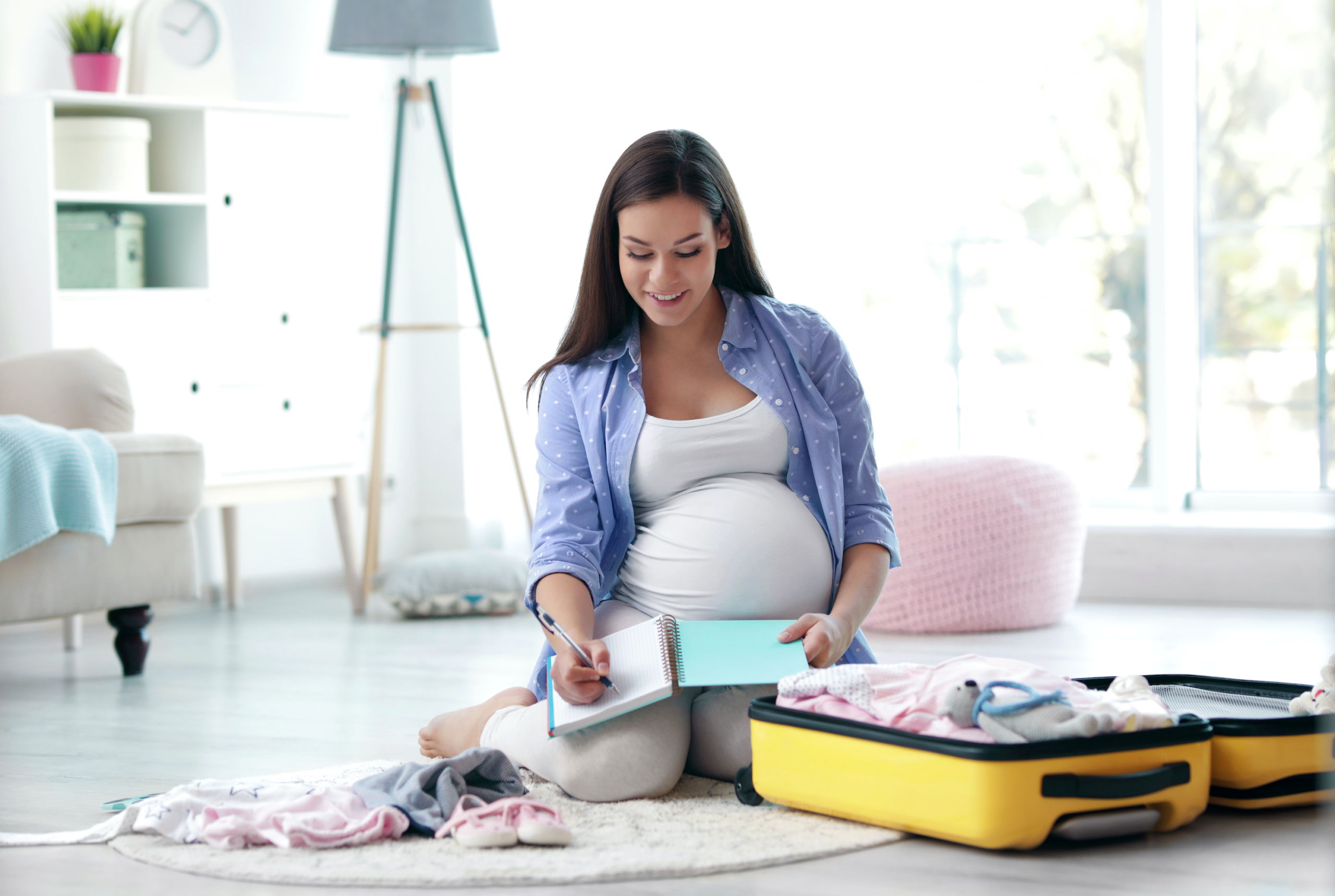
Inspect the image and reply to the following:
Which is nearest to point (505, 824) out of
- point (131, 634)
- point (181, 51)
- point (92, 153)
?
point (131, 634)

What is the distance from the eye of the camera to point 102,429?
9.84 ft

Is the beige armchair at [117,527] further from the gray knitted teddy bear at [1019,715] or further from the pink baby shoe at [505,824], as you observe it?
the gray knitted teddy bear at [1019,715]

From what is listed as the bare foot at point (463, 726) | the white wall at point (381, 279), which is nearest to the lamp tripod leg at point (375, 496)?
the white wall at point (381, 279)

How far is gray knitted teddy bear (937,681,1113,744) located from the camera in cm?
145

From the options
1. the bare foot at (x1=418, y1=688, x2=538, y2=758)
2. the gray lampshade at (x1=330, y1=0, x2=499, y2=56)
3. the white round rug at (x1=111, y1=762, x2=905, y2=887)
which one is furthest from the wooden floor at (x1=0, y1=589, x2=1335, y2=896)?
the gray lampshade at (x1=330, y1=0, x2=499, y2=56)

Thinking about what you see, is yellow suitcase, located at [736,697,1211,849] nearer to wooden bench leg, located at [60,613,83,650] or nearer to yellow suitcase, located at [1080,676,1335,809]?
yellow suitcase, located at [1080,676,1335,809]

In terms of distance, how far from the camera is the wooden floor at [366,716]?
144cm

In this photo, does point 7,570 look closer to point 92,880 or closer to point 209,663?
point 209,663

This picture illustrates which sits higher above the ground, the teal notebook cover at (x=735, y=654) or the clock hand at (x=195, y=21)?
the clock hand at (x=195, y=21)

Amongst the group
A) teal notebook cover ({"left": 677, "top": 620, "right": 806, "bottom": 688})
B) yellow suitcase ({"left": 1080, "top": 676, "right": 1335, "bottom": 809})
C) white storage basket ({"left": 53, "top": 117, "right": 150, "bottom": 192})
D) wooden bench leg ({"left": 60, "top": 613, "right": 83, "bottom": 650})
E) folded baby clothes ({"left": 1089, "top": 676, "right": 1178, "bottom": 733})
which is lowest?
wooden bench leg ({"left": 60, "top": 613, "right": 83, "bottom": 650})

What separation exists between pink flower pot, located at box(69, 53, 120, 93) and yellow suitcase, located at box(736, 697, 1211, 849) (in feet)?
8.82

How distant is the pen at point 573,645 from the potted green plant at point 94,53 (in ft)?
8.00

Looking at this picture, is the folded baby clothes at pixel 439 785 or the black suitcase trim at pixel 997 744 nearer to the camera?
the black suitcase trim at pixel 997 744

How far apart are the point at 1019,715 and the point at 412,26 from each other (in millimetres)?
2740
